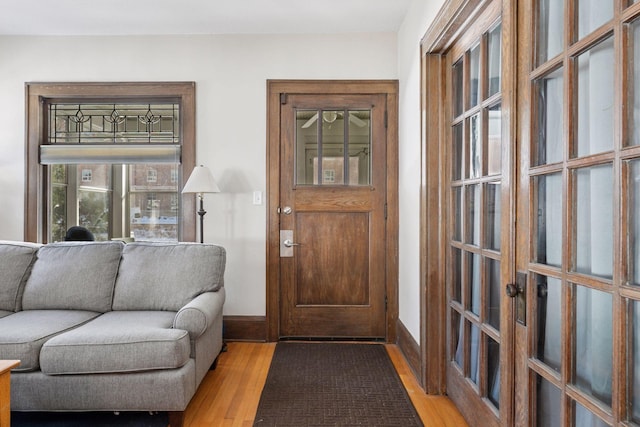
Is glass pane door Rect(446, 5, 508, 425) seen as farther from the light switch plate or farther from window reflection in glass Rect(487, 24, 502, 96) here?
the light switch plate

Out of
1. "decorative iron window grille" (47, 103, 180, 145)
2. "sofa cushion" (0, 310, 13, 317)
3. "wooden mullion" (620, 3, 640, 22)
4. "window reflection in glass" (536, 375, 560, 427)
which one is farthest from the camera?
"decorative iron window grille" (47, 103, 180, 145)

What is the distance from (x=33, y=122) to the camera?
11.4 ft

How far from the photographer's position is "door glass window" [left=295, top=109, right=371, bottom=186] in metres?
3.46

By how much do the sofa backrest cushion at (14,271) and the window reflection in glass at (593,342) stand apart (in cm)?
296

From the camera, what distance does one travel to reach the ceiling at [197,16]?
2.95 meters

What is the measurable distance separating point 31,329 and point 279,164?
2002 millimetres

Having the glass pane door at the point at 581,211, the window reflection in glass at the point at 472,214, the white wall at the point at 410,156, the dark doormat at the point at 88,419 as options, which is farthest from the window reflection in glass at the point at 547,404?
the dark doormat at the point at 88,419

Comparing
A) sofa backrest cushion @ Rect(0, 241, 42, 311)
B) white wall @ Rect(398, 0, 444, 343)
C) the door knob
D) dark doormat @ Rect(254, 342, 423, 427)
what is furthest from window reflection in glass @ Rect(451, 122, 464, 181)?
sofa backrest cushion @ Rect(0, 241, 42, 311)

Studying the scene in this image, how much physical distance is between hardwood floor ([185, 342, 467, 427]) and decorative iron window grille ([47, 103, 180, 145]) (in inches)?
75.2

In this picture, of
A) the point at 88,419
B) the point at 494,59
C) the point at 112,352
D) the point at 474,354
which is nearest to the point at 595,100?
the point at 494,59

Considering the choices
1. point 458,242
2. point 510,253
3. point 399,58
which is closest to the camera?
point 510,253

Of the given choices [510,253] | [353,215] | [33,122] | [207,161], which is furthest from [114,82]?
[510,253]

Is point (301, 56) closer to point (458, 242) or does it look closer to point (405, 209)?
point (405, 209)

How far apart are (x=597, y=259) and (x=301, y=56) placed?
2.86 meters
